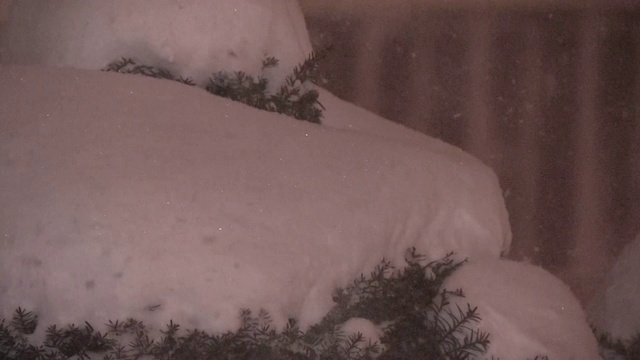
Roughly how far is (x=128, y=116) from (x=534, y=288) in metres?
1.05

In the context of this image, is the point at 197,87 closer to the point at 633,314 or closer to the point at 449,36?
the point at 633,314

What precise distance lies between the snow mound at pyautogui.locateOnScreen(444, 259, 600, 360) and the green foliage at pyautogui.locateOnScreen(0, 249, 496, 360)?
40mm

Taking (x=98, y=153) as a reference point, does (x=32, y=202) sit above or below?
below

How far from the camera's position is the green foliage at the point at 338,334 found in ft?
3.84

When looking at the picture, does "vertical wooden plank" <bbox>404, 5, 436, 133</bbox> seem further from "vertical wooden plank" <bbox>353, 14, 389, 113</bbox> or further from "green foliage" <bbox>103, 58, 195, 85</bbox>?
"green foliage" <bbox>103, 58, 195, 85</bbox>

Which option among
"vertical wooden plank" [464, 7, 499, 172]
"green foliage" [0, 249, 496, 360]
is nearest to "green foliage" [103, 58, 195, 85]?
"green foliage" [0, 249, 496, 360]

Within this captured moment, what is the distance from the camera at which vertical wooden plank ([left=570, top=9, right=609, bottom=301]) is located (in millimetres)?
3994

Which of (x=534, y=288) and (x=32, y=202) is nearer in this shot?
(x=32, y=202)

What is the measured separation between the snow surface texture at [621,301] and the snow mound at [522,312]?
23.4 inches

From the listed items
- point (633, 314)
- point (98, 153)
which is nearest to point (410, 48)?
point (633, 314)

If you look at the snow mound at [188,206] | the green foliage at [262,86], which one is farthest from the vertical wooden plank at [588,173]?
the green foliage at [262,86]

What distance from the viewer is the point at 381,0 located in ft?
15.0

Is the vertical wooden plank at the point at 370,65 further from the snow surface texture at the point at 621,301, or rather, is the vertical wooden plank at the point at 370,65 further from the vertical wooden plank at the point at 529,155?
the snow surface texture at the point at 621,301

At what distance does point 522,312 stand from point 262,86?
0.86 metres
